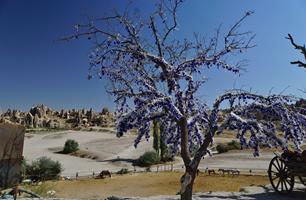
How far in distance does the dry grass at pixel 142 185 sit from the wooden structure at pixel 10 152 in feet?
39.6

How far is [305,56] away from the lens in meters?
21.1

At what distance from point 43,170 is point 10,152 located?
25.8 m

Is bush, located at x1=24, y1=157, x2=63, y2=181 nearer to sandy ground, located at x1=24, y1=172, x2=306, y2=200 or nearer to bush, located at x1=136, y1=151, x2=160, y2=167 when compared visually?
sandy ground, located at x1=24, y1=172, x2=306, y2=200

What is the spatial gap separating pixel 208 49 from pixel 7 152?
6747 millimetres

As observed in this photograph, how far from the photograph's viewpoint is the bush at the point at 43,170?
35.8 m

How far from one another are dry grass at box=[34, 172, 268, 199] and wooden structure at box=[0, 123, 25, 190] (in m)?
12.1

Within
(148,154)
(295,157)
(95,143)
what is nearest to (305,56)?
(295,157)

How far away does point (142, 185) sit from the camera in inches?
1168

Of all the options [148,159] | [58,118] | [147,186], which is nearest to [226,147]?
[148,159]

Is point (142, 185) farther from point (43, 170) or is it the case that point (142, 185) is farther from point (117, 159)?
point (117, 159)

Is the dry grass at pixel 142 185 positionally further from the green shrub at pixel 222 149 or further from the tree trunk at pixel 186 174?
the green shrub at pixel 222 149

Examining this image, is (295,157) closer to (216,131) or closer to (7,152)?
(216,131)

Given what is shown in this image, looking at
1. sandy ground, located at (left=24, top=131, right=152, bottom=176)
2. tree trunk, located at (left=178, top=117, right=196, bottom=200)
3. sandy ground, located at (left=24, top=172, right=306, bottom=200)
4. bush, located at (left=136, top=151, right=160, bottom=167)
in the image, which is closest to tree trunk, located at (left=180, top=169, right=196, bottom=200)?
tree trunk, located at (left=178, top=117, right=196, bottom=200)

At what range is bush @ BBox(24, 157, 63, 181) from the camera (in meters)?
35.8
